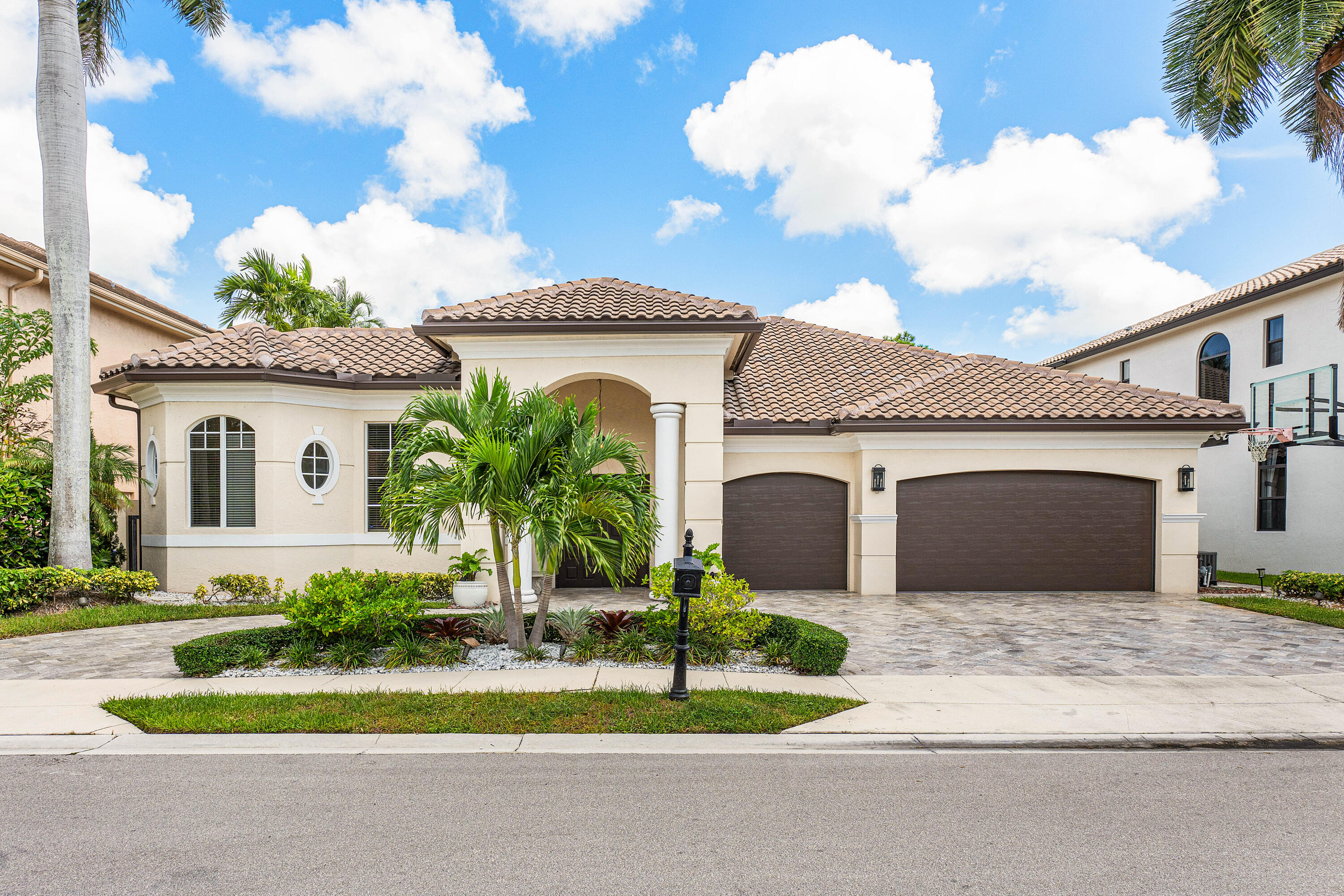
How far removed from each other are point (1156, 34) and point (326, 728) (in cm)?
1869

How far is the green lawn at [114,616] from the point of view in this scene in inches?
369

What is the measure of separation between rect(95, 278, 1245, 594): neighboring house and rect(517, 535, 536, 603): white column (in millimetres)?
988

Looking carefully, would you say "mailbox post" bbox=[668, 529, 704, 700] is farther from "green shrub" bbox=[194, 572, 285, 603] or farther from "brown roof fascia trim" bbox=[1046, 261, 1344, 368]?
"brown roof fascia trim" bbox=[1046, 261, 1344, 368]

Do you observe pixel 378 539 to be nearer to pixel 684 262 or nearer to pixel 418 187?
pixel 418 187

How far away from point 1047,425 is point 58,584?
18.0 m

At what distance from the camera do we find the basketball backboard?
13914mm

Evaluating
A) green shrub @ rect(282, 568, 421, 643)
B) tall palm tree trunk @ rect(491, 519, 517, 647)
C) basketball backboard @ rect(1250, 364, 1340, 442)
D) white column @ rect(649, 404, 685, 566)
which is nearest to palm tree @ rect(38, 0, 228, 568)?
green shrub @ rect(282, 568, 421, 643)

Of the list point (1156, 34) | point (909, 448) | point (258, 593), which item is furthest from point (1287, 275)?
point (258, 593)

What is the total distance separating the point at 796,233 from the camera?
25641 millimetres

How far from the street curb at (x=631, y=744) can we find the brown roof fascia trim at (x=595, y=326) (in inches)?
287

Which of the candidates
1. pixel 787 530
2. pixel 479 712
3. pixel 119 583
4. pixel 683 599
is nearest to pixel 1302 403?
pixel 787 530

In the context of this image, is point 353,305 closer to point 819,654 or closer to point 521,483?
point 521,483

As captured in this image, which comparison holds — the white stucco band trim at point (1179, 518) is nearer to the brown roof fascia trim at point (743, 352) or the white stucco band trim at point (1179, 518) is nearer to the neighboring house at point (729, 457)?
the neighboring house at point (729, 457)

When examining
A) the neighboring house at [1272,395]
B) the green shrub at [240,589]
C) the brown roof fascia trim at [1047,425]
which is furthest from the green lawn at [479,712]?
the neighboring house at [1272,395]
